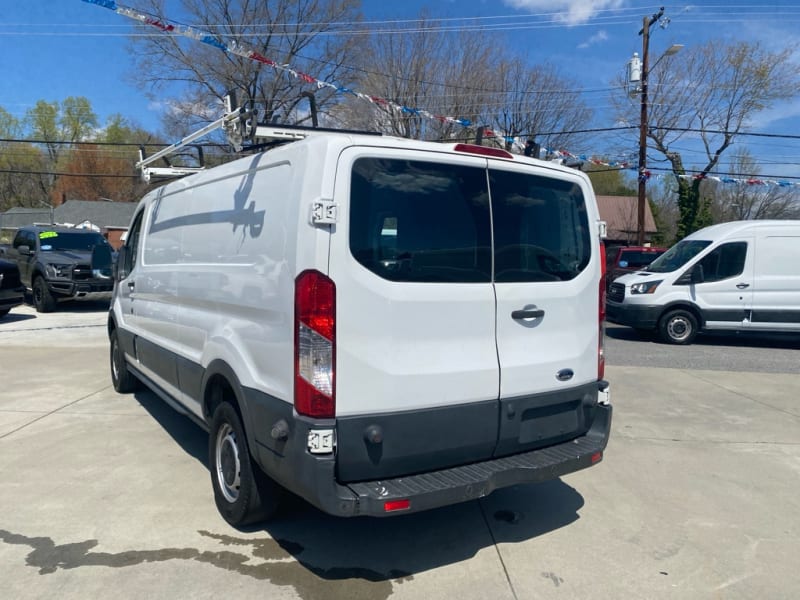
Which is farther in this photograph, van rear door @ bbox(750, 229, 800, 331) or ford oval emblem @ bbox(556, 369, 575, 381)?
van rear door @ bbox(750, 229, 800, 331)

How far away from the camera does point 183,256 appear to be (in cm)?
449

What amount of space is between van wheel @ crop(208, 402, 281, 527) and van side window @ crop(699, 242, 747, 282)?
9.94 metres

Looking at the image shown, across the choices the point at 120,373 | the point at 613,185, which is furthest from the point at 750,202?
the point at 120,373

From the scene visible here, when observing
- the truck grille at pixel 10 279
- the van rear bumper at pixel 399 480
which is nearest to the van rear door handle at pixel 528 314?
the van rear bumper at pixel 399 480

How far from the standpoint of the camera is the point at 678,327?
444 inches

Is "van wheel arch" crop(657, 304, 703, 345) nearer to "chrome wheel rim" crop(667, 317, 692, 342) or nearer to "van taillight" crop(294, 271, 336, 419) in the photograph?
"chrome wheel rim" crop(667, 317, 692, 342)

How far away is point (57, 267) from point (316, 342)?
43.2ft

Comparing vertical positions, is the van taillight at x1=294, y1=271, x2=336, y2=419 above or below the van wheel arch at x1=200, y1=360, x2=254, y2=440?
above

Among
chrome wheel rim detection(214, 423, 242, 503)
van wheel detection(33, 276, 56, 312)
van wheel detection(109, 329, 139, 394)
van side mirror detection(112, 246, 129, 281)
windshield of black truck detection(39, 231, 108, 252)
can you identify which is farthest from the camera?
windshield of black truck detection(39, 231, 108, 252)

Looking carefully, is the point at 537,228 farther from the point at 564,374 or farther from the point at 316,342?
the point at 316,342

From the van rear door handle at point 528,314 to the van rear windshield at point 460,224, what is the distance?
181mm

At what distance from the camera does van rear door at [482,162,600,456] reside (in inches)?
133

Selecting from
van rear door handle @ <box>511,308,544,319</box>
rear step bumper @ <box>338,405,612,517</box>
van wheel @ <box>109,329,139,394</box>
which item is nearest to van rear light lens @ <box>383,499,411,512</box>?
rear step bumper @ <box>338,405,612,517</box>

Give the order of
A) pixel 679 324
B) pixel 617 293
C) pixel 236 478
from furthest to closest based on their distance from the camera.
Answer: pixel 617 293 → pixel 679 324 → pixel 236 478
